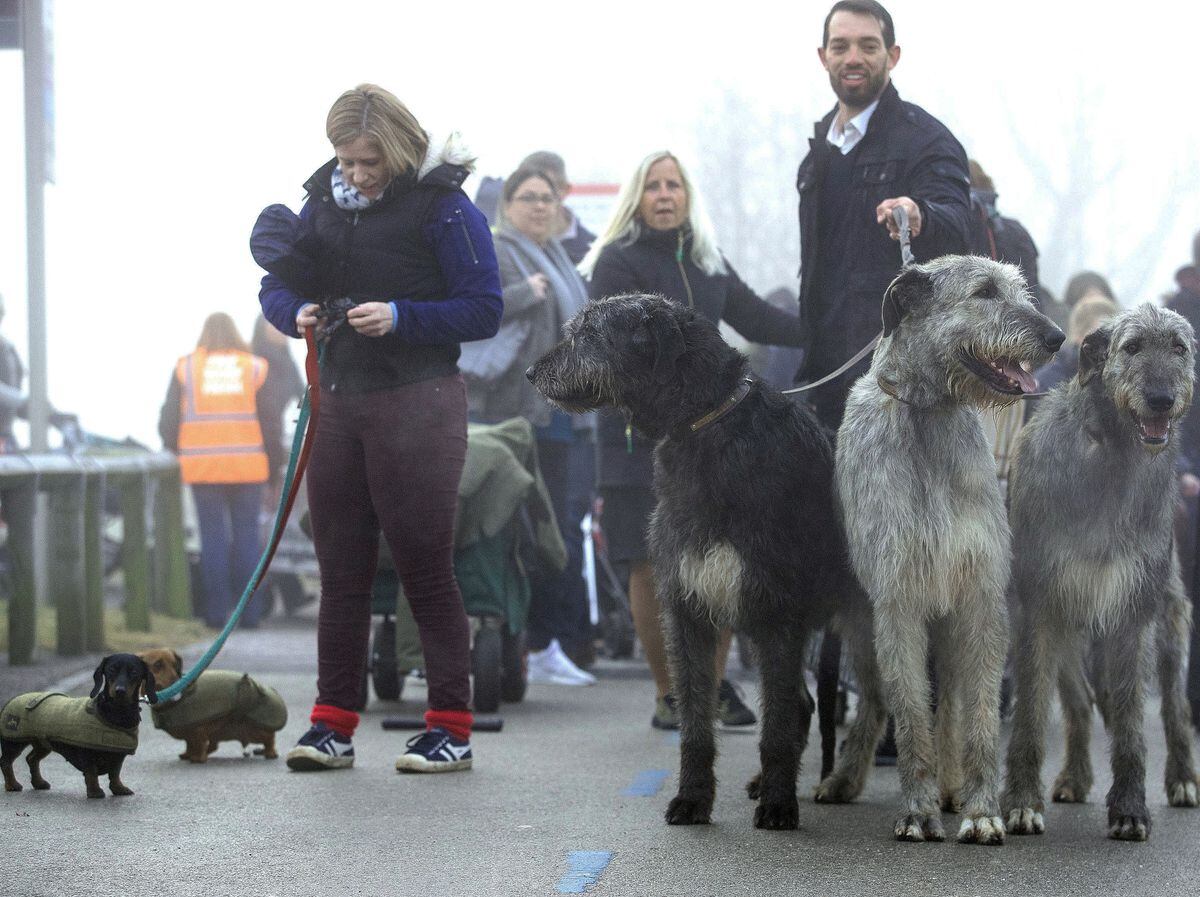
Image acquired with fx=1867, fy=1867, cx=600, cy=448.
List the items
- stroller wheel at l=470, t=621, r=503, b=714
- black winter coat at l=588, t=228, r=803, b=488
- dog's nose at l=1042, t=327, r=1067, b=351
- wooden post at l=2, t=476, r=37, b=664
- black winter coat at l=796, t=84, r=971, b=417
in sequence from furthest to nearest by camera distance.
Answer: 1. wooden post at l=2, t=476, r=37, b=664
2. stroller wheel at l=470, t=621, r=503, b=714
3. black winter coat at l=588, t=228, r=803, b=488
4. black winter coat at l=796, t=84, r=971, b=417
5. dog's nose at l=1042, t=327, r=1067, b=351

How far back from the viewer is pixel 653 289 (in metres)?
7.71

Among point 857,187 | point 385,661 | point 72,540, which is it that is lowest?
point 385,661

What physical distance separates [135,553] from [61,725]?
5585mm

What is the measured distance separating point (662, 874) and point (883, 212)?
2.22 m

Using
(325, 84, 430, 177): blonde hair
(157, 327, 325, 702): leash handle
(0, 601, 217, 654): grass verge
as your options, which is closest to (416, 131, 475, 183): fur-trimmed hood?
(325, 84, 430, 177): blonde hair

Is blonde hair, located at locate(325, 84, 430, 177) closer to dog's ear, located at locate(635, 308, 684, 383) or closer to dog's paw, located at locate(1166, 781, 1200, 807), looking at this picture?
dog's ear, located at locate(635, 308, 684, 383)

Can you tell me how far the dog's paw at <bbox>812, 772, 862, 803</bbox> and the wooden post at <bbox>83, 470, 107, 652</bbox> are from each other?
5.00m

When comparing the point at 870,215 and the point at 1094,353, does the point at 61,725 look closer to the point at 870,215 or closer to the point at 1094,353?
the point at 870,215

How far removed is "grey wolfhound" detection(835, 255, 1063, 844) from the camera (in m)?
5.28

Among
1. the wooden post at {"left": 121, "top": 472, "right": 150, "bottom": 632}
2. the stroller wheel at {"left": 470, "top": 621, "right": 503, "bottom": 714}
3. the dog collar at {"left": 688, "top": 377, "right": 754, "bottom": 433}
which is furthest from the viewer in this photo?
the wooden post at {"left": 121, "top": 472, "right": 150, "bottom": 632}

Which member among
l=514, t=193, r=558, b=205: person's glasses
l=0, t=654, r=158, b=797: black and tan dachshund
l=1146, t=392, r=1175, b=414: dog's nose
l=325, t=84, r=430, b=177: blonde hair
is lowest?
l=0, t=654, r=158, b=797: black and tan dachshund

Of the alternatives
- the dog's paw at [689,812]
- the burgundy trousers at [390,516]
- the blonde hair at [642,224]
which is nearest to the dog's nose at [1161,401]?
the dog's paw at [689,812]

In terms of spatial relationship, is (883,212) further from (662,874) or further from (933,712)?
(662,874)

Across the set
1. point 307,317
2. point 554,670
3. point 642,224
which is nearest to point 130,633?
point 554,670
